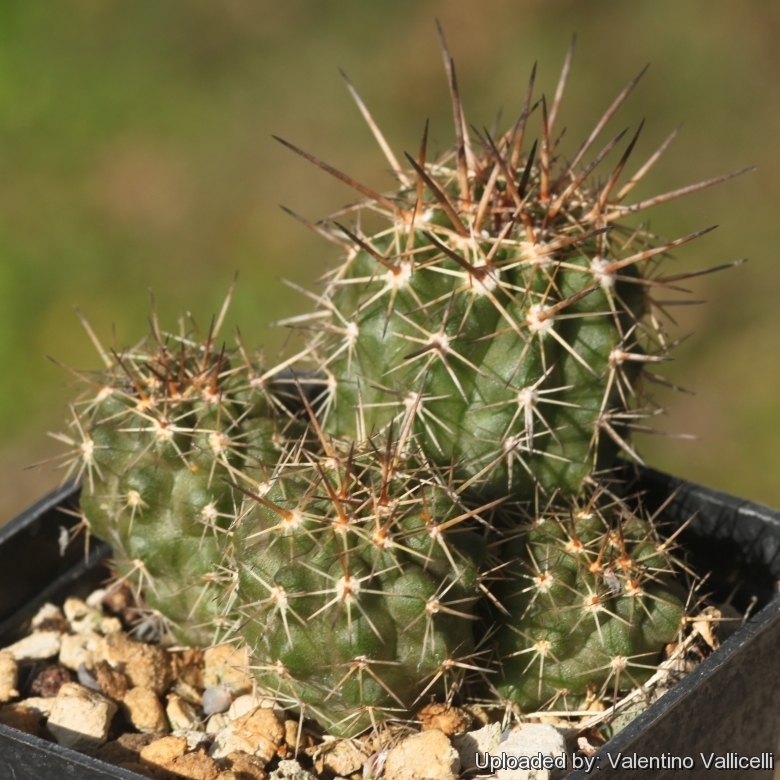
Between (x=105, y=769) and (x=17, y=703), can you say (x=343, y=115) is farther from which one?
(x=105, y=769)

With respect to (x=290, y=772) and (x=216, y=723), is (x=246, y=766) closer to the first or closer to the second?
(x=290, y=772)

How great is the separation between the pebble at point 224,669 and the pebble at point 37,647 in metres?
0.29

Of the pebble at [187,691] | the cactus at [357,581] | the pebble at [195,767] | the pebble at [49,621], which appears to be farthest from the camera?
the pebble at [49,621]

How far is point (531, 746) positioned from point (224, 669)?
606 mm

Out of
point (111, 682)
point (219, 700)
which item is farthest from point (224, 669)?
point (111, 682)

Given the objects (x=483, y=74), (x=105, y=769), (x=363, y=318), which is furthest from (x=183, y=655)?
(x=483, y=74)

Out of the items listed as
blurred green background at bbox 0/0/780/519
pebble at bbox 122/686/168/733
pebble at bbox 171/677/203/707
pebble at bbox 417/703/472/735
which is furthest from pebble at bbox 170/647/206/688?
blurred green background at bbox 0/0/780/519

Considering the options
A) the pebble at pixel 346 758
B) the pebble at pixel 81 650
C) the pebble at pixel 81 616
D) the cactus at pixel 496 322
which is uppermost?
the cactus at pixel 496 322

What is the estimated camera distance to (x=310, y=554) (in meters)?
1.69

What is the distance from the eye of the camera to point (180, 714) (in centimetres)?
205

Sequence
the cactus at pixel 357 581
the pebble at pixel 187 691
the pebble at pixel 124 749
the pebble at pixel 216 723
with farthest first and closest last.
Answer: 1. the pebble at pixel 187 691
2. the pebble at pixel 216 723
3. the pebble at pixel 124 749
4. the cactus at pixel 357 581

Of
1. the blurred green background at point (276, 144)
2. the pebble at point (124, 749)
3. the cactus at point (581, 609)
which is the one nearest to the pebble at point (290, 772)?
the pebble at point (124, 749)

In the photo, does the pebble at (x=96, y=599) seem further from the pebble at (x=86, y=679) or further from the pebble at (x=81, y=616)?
the pebble at (x=86, y=679)

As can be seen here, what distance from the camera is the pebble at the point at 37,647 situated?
222 cm
